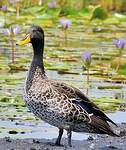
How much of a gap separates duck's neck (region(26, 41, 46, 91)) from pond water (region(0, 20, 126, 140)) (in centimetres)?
67

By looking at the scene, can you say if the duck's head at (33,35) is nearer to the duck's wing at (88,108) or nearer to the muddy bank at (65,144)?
the duck's wing at (88,108)

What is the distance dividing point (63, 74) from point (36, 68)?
12.3 feet

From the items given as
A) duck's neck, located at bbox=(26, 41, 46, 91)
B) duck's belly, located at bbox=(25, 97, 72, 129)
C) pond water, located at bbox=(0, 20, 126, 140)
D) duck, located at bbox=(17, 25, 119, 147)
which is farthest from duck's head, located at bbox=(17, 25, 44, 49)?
pond water, located at bbox=(0, 20, 126, 140)

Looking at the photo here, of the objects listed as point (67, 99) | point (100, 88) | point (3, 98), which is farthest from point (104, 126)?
point (100, 88)

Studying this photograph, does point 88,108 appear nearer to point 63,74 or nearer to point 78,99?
point 78,99

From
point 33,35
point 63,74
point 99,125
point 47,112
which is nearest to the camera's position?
point 47,112

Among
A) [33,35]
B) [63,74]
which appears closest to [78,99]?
[33,35]

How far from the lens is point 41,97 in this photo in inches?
252

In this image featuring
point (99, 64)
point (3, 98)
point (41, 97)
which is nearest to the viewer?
point (41, 97)

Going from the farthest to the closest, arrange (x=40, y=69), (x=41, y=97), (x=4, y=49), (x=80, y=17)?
(x=80, y=17) → (x=4, y=49) → (x=40, y=69) → (x=41, y=97)

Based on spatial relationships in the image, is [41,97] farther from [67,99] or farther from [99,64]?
[99,64]

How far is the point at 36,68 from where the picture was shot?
692 cm

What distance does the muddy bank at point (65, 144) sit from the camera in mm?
6410

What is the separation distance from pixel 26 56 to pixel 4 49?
0.94m
